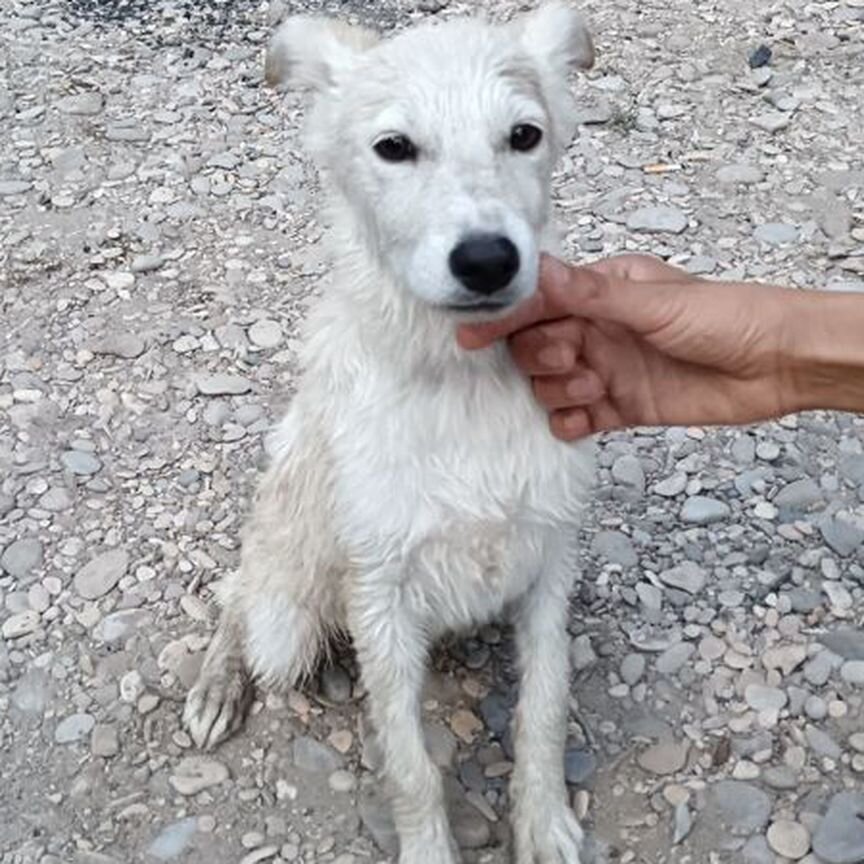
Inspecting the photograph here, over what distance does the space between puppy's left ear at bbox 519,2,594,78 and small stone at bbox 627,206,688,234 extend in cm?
238

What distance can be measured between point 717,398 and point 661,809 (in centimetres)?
107

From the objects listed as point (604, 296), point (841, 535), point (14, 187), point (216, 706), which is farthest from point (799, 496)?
point (14, 187)

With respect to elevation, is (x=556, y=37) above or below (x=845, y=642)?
above

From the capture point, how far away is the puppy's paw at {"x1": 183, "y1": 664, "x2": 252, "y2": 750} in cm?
411

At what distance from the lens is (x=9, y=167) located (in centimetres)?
662

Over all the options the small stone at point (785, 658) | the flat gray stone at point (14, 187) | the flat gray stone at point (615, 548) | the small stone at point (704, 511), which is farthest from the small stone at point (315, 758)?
the flat gray stone at point (14, 187)

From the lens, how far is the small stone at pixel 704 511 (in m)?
4.74

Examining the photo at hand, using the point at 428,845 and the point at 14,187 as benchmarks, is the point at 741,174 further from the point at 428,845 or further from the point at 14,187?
the point at 428,845

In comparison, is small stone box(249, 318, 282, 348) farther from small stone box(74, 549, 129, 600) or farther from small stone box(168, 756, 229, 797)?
small stone box(168, 756, 229, 797)

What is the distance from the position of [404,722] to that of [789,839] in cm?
102

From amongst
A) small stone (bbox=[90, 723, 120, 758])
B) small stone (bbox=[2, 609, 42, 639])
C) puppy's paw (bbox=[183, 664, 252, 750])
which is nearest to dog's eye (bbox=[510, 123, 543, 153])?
puppy's paw (bbox=[183, 664, 252, 750])

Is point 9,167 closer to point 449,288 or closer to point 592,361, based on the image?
point 592,361

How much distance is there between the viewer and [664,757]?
4.07 metres

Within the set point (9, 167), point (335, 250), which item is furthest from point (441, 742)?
point (9, 167)
